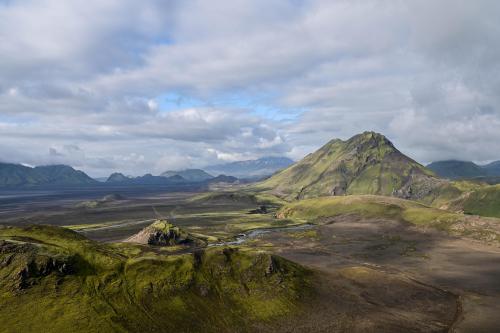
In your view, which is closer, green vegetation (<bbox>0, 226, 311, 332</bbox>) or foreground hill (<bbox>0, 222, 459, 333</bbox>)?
green vegetation (<bbox>0, 226, 311, 332</bbox>)

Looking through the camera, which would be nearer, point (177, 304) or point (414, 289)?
point (177, 304)

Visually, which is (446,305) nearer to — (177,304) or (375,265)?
(375,265)

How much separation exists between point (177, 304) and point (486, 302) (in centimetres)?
8891

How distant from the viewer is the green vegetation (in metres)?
89.0

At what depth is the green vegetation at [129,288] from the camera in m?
89.0

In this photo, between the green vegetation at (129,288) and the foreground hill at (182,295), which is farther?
the foreground hill at (182,295)

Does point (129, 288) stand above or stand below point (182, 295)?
above

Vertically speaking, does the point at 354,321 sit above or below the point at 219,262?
below

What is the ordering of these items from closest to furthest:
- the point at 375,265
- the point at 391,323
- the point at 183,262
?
the point at 391,323, the point at 183,262, the point at 375,265

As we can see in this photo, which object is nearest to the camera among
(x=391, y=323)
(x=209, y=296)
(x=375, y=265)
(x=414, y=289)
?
(x=391, y=323)

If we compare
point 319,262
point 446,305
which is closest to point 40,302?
point 446,305

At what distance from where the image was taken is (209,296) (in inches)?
4218

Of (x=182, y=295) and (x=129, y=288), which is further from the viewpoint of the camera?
(x=182, y=295)

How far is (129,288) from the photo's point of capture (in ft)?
338
